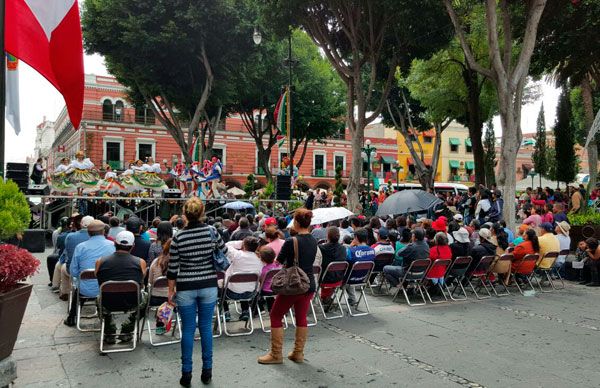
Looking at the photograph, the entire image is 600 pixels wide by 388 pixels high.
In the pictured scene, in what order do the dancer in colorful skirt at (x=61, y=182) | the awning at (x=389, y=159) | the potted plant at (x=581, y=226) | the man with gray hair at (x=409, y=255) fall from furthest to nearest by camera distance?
the awning at (x=389, y=159) < the dancer in colorful skirt at (x=61, y=182) < the potted plant at (x=581, y=226) < the man with gray hair at (x=409, y=255)

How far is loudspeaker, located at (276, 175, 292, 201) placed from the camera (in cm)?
2083

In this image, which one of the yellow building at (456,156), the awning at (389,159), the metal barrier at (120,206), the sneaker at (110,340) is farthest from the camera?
the yellow building at (456,156)

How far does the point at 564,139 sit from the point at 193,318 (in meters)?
25.3

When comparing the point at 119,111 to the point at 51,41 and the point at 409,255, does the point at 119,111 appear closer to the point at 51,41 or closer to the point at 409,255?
the point at 409,255

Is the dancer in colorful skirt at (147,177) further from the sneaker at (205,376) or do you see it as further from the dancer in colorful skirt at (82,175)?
the sneaker at (205,376)

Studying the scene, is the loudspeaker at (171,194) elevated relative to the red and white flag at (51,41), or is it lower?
lower

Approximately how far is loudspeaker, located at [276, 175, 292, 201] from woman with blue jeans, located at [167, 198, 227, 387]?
15770 millimetres

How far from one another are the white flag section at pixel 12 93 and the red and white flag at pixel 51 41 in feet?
3.30

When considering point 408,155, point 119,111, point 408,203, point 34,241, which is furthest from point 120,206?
point 408,155

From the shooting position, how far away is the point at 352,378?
206 inches

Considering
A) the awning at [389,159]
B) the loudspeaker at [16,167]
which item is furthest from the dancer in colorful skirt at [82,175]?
the awning at [389,159]

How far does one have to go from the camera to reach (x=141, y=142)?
46.1 metres

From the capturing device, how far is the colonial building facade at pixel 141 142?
44531mm

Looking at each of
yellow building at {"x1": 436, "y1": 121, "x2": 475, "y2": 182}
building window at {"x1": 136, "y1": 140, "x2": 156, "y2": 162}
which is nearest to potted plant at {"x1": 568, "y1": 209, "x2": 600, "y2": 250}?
building window at {"x1": 136, "y1": 140, "x2": 156, "y2": 162}
